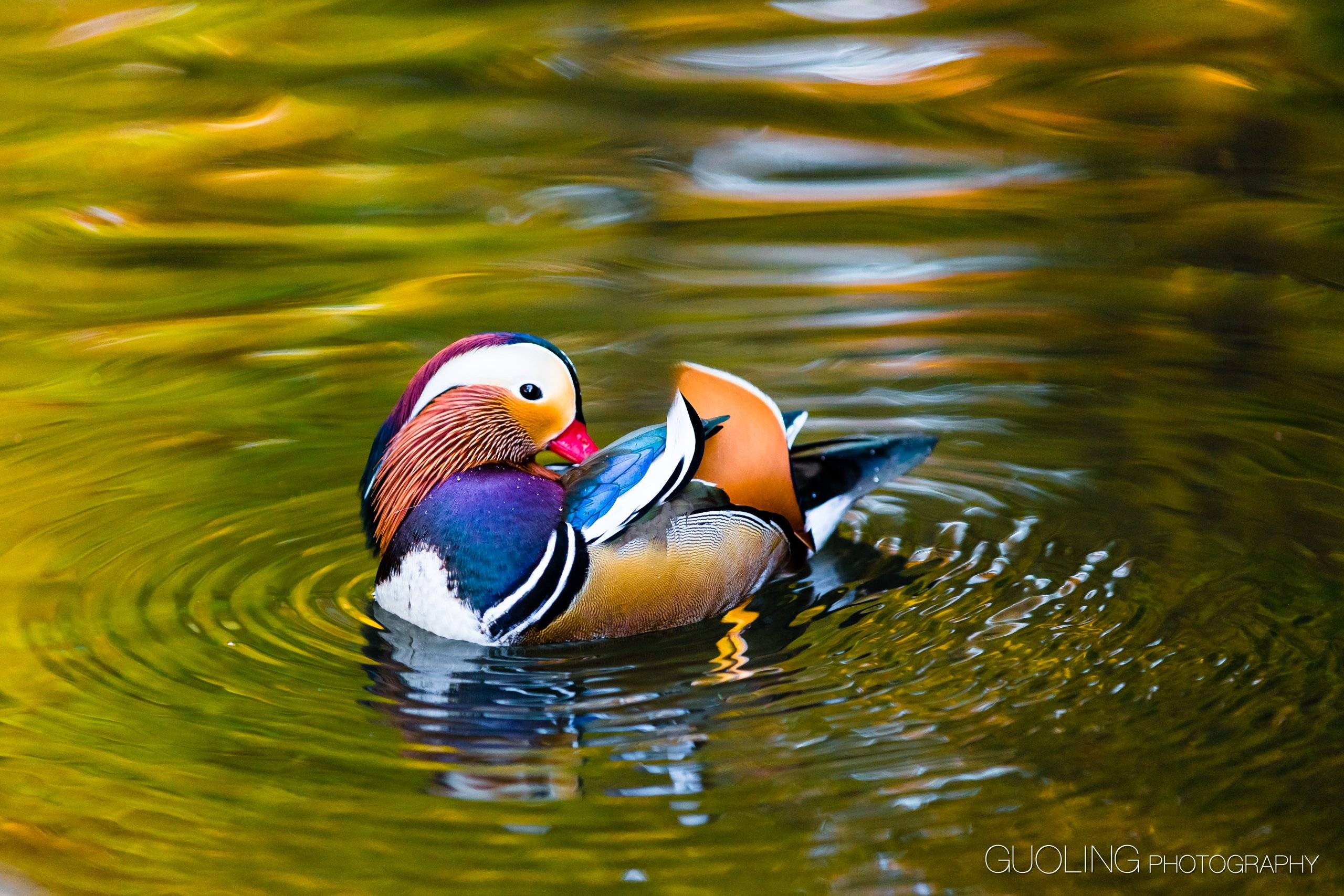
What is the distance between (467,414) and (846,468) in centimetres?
146

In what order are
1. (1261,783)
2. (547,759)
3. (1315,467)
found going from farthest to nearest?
(1315,467) → (547,759) → (1261,783)

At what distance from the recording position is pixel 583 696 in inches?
184

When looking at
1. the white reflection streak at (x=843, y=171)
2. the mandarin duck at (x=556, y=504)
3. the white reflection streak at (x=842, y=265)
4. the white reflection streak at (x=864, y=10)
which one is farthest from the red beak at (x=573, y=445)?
the white reflection streak at (x=864, y=10)

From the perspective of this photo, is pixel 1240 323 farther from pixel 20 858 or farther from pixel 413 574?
pixel 20 858

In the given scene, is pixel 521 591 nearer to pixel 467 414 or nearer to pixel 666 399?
pixel 467 414

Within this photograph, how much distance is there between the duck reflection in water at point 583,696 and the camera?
13.9 feet

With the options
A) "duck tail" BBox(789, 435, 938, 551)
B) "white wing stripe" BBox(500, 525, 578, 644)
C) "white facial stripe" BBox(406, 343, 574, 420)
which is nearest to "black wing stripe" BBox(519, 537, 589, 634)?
"white wing stripe" BBox(500, 525, 578, 644)

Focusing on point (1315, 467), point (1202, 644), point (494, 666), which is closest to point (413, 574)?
point (494, 666)

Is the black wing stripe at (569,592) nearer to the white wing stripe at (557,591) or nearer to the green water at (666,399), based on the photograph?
the white wing stripe at (557,591)

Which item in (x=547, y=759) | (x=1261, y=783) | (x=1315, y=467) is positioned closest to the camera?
(x=1261, y=783)

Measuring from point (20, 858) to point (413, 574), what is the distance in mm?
1426

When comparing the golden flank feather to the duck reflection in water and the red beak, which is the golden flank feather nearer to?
the duck reflection in water

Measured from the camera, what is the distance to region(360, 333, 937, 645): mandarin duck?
4.95 m

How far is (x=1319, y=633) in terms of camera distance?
475cm
